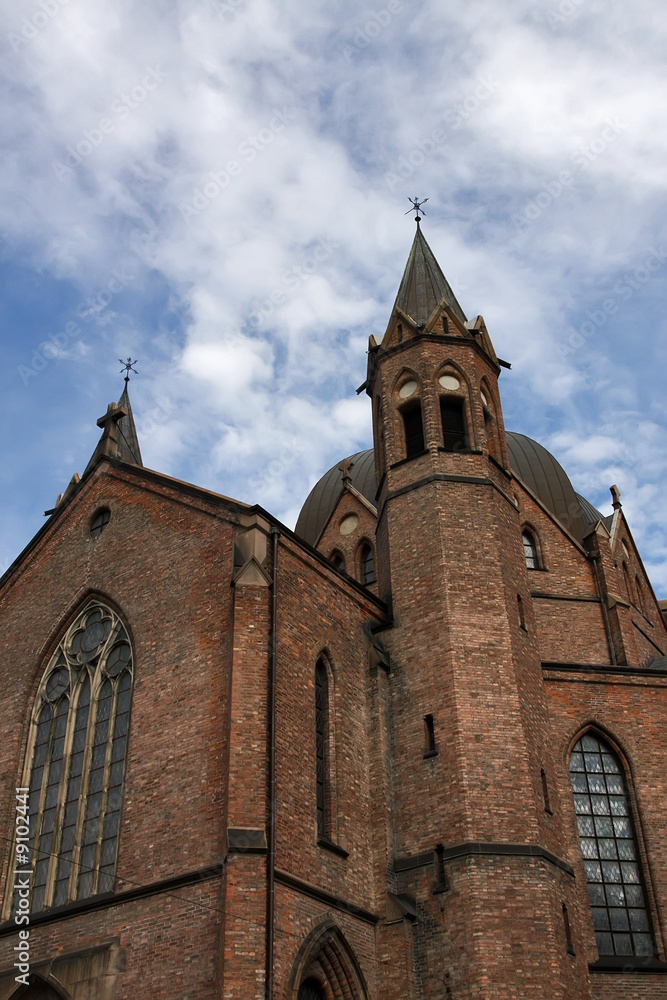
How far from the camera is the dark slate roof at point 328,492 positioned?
125ft

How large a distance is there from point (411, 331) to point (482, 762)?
41.5ft

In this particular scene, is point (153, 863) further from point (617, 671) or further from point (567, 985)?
point (617, 671)

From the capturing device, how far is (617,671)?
82.2ft

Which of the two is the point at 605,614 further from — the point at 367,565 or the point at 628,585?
the point at 367,565

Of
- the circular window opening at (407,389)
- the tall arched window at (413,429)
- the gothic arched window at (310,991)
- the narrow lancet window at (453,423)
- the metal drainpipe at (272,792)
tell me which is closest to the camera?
the metal drainpipe at (272,792)

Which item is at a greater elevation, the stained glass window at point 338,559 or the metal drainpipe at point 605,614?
the stained glass window at point 338,559

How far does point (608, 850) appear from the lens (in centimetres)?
2294

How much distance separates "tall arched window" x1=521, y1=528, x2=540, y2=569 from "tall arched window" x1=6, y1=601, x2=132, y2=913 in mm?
13904

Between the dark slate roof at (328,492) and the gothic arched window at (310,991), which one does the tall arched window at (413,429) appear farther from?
the gothic arched window at (310,991)

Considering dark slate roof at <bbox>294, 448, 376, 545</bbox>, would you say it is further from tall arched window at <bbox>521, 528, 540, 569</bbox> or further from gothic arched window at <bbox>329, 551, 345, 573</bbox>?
tall arched window at <bbox>521, 528, 540, 569</bbox>

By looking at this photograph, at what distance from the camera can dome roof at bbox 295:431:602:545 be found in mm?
35406

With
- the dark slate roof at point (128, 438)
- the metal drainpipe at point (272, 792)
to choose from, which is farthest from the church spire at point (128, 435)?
the metal drainpipe at point (272, 792)

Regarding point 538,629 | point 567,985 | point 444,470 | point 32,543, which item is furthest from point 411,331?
point 567,985

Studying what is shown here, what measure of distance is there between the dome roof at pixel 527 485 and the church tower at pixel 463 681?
6.98m
